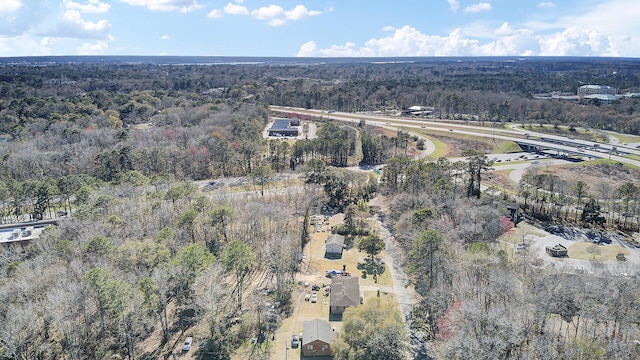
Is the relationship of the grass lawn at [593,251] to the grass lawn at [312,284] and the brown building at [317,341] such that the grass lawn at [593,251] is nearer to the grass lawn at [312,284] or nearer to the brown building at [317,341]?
the grass lawn at [312,284]

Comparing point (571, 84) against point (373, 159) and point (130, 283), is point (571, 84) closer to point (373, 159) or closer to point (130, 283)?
point (373, 159)

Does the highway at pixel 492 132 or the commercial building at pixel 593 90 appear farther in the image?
the commercial building at pixel 593 90

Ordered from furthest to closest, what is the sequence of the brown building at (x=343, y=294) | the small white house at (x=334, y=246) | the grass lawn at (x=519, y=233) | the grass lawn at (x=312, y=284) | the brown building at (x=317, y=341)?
the grass lawn at (x=519, y=233) → the small white house at (x=334, y=246) → the brown building at (x=343, y=294) → the grass lawn at (x=312, y=284) → the brown building at (x=317, y=341)

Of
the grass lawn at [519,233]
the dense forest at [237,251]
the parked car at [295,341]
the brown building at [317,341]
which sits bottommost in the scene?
the parked car at [295,341]

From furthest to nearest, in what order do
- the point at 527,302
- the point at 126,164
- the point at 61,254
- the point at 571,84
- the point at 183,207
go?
the point at 571,84 < the point at 126,164 < the point at 183,207 < the point at 61,254 < the point at 527,302

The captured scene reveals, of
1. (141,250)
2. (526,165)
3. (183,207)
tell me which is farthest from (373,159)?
(141,250)

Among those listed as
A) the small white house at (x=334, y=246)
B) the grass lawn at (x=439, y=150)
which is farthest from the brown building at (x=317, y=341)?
the grass lawn at (x=439, y=150)

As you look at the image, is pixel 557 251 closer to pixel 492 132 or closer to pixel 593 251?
pixel 593 251
